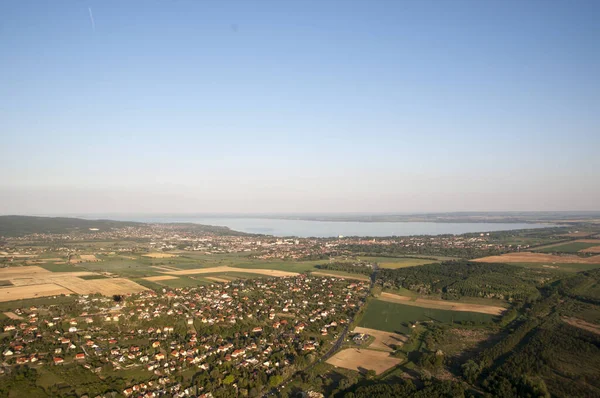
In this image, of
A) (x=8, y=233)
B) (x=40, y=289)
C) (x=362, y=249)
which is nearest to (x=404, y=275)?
(x=362, y=249)

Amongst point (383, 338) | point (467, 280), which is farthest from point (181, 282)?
point (467, 280)

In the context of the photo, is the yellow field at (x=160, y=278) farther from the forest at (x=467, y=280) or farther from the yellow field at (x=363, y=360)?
the yellow field at (x=363, y=360)

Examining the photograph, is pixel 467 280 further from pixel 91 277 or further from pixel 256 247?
pixel 256 247

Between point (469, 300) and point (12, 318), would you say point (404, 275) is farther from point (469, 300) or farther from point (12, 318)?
point (12, 318)

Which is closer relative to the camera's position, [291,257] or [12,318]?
[12,318]

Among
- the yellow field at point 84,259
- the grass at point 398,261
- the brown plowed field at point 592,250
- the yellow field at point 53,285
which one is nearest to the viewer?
the yellow field at point 53,285

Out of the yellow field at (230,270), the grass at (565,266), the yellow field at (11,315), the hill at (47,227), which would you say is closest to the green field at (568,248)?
the grass at (565,266)
